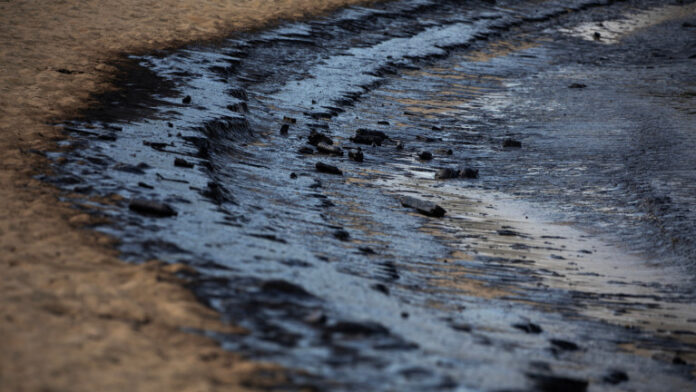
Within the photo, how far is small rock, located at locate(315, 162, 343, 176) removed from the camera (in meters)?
7.88

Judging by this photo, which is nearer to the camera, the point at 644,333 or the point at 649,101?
the point at 644,333

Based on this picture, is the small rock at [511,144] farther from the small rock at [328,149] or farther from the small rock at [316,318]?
the small rock at [316,318]

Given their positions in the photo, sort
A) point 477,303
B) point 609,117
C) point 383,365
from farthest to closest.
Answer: point 609,117
point 477,303
point 383,365

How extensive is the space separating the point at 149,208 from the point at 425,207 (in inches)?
97.3

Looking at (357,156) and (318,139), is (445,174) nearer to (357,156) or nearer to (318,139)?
(357,156)

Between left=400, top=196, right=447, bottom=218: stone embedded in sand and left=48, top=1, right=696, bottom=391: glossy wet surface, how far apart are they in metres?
0.08

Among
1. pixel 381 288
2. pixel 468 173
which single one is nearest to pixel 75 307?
pixel 381 288

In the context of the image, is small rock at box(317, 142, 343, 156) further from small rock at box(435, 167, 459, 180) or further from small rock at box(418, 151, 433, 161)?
small rock at box(435, 167, 459, 180)

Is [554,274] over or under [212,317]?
under

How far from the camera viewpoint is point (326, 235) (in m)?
6.00

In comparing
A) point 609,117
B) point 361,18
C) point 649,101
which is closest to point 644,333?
point 609,117

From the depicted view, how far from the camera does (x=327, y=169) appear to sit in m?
7.90

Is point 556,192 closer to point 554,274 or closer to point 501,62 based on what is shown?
point 554,274

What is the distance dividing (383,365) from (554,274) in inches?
95.3
